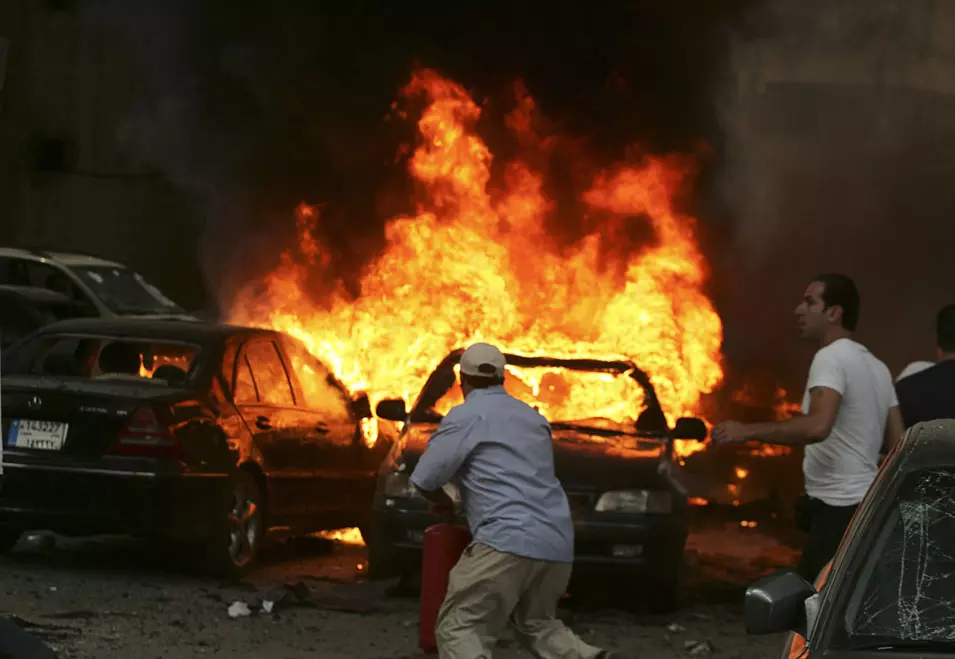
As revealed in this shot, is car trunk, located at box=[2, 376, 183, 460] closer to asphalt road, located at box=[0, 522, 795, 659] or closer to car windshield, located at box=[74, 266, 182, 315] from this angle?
asphalt road, located at box=[0, 522, 795, 659]

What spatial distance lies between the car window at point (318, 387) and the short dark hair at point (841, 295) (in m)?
5.22

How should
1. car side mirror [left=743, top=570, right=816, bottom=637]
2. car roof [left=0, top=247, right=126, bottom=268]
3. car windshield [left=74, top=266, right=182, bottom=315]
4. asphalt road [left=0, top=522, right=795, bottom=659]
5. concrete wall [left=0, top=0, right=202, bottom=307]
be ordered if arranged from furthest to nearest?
concrete wall [left=0, top=0, right=202, bottom=307] → car roof [left=0, top=247, right=126, bottom=268] → car windshield [left=74, top=266, right=182, bottom=315] → asphalt road [left=0, top=522, right=795, bottom=659] → car side mirror [left=743, top=570, right=816, bottom=637]

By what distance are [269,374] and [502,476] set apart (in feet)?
16.3

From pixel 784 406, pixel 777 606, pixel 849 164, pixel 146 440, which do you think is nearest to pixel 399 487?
pixel 146 440

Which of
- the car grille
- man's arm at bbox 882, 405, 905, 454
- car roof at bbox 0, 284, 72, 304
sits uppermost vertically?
car roof at bbox 0, 284, 72, 304

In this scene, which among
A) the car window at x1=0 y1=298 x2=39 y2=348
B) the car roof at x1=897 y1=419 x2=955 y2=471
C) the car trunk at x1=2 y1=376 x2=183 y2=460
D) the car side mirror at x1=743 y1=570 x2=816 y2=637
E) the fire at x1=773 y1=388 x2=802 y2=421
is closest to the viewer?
the car side mirror at x1=743 y1=570 x2=816 y2=637

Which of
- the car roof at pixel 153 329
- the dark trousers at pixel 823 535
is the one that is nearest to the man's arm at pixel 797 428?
the dark trousers at pixel 823 535

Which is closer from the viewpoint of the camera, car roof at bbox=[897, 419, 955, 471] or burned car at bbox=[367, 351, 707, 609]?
car roof at bbox=[897, 419, 955, 471]

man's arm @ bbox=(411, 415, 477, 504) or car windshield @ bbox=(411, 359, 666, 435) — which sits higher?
car windshield @ bbox=(411, 359, 666, 435)

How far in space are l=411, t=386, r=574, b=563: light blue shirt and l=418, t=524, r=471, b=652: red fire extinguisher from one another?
8.3 inches

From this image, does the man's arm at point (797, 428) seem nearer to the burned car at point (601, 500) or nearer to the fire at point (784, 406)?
the burned car at point (601, 500)

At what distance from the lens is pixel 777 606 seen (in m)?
4.39

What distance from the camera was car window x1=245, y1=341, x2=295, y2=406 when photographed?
11383 mm

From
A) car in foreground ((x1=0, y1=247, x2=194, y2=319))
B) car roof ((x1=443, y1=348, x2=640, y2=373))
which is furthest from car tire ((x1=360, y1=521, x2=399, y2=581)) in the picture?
car in foreground ((x1=0, y1=247, x2=194, y2=319))
